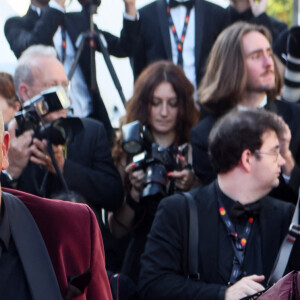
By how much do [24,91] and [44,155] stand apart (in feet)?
2.01

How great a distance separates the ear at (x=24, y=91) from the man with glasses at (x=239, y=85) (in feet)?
3.19

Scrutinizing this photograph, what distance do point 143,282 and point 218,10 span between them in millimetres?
2282

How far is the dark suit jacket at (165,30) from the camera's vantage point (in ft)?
15.3

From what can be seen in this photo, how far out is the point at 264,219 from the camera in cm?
320

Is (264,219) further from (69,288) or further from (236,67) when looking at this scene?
(69,288)

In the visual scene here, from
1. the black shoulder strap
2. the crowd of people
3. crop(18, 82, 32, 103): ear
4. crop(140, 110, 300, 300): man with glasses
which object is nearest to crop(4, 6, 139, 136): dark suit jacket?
the crowd of people

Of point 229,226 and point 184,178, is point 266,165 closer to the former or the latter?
→ point 229,226

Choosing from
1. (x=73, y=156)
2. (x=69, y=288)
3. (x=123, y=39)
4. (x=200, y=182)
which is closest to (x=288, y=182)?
(x=200, y=182)

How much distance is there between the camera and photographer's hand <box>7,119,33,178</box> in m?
3.45

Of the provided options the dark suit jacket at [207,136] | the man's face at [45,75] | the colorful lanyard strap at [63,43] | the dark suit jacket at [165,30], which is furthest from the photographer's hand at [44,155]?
the dark suit jacket at [165,30]

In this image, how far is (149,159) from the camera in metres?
3.74

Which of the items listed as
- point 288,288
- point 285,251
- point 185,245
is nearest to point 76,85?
point 185,245

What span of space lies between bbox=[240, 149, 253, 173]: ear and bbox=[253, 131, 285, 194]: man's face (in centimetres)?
2

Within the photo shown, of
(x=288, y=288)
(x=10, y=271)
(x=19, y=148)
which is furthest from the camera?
(x=19, y=148)
